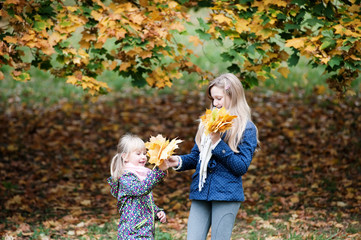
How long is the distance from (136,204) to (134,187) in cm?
17

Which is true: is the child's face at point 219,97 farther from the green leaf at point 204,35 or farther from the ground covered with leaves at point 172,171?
the ground covered with leaves at point 172,171

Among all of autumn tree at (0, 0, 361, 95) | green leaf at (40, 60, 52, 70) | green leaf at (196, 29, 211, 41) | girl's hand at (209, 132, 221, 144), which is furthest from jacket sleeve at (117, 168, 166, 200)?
green leaf at (40, 60, 52, 70)

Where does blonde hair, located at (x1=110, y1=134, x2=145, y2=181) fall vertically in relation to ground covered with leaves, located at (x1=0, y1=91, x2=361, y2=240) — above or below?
above

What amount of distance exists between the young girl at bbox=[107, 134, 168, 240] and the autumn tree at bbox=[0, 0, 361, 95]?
1758mm

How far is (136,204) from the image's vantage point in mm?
3223

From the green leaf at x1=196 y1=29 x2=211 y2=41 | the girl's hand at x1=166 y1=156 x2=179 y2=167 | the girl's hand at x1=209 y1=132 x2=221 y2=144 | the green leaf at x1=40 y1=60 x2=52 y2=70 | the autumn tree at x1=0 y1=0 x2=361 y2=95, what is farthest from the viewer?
the green leaf at x1=40 y1=60 x2=52 y2=70

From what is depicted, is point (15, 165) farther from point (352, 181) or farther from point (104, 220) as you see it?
point (352, 181)

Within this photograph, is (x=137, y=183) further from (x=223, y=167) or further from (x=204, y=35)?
(x=204, y=35)

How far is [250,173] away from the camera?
7.70m

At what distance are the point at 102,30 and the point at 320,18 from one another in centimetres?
230

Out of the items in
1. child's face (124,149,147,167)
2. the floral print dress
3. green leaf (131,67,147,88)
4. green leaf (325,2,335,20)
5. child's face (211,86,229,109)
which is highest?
green leaf (325,2,335,20)

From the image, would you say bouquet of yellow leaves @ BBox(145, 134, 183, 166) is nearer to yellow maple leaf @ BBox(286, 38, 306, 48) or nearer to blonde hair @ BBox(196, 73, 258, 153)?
blonde hair @ BBox(196, 73, 258, 153)

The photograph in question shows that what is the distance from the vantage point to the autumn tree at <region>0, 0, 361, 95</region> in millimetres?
4723

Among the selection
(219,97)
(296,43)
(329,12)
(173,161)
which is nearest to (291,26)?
(296,43)
